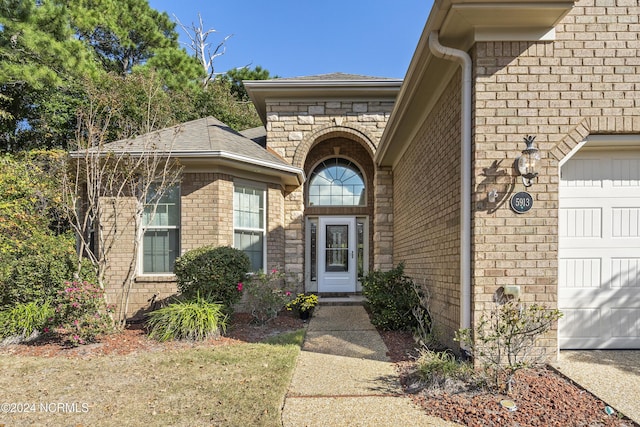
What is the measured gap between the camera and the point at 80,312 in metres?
5.54

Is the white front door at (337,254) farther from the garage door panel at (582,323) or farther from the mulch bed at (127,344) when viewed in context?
the garage door panel at (582,323)

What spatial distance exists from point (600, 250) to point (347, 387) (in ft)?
10.7

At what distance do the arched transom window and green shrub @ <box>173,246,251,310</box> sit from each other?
4306 millimetres

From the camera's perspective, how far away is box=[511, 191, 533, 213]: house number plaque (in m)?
4.02

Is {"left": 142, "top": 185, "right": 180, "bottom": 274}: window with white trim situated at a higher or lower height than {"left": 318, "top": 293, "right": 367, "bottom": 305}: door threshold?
higher

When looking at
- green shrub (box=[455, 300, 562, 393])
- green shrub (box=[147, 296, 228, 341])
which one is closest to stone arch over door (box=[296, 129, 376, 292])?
green shrub (box=[147, 296, 228, 341])

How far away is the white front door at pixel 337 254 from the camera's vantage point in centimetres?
1039

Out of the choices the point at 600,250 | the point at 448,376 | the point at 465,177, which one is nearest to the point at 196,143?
the point at 465,177

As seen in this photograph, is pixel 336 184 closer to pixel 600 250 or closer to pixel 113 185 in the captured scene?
pixel 113 185

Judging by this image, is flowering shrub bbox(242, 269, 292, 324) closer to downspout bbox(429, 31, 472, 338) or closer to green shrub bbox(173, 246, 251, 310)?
green shrub bbox(173, 246, 251, 310)

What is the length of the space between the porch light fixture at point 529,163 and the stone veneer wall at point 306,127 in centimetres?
579


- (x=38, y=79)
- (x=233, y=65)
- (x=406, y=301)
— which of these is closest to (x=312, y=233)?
(x=406, y=301)

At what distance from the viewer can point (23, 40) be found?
12578mm

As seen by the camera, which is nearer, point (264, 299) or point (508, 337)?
point (508, 337)
